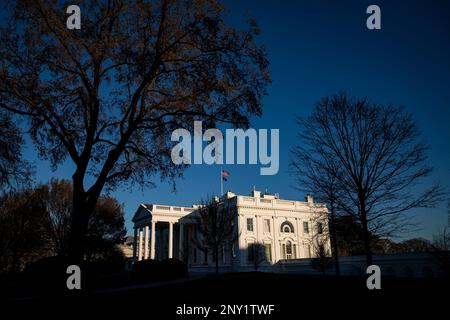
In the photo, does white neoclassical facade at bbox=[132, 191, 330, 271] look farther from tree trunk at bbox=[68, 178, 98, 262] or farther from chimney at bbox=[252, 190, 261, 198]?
tree trunk at bbox=[68, 178, 98, 262]

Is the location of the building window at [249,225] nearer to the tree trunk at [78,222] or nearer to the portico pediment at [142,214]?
the portico pediment at [142,214]

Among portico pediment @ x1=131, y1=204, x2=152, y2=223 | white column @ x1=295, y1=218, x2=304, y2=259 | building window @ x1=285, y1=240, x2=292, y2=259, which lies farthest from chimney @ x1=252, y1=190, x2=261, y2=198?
portico pediment @ x1=131, y1=204, x2=152, y2=223

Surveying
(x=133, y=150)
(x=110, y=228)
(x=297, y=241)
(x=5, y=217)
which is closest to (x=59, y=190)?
(x=5, y=217)

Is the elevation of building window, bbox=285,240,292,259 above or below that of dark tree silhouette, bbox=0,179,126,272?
below

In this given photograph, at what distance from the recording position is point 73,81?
12273 millimetres

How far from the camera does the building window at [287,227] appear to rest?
Answer: 51.7 metres

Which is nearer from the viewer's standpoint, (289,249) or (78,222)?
(78,222)

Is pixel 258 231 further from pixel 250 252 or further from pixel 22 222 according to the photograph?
pixel 22 222

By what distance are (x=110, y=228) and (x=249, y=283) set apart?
35.2 m

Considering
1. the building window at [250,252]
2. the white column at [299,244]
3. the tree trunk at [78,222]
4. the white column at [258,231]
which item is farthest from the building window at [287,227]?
the tree trunk at [78,222]

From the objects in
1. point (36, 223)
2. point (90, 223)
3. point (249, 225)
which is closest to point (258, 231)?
point (249, 225)

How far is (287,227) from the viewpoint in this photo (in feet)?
171

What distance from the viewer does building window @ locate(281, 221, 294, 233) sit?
5172 cm
